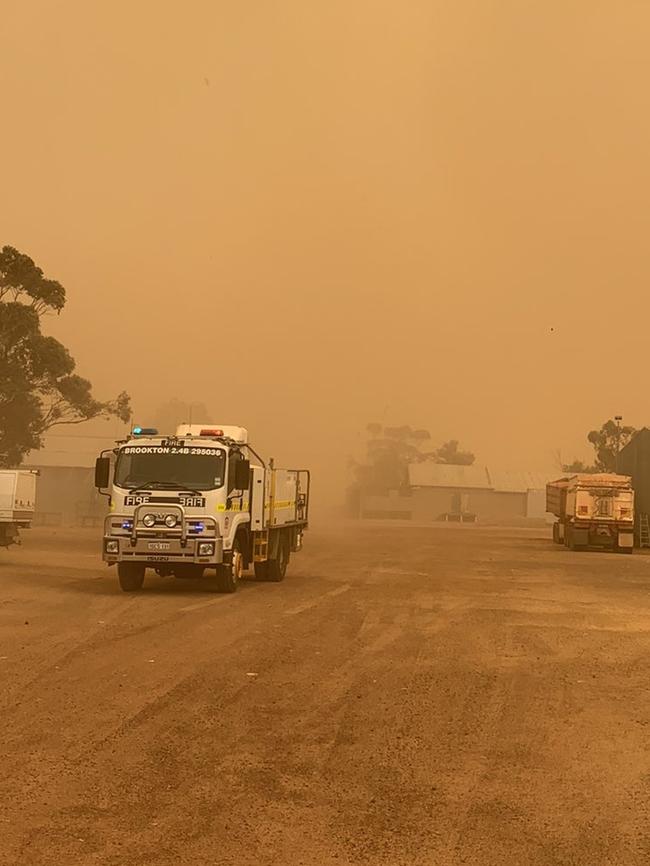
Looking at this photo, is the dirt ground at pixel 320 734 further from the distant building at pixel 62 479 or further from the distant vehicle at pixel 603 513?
the distant building at pixel 62 479

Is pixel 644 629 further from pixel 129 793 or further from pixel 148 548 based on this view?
pixel 129 793

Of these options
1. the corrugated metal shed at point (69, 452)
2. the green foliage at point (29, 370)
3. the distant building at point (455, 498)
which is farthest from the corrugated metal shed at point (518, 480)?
the green foliage at point (29, 370)

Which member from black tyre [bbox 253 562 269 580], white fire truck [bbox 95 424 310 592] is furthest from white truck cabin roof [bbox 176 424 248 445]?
black tyre [bbox 253 562 269 580]

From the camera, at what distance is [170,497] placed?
59.0 feet

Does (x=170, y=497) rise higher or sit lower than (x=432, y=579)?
higher

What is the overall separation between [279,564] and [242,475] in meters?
4.10

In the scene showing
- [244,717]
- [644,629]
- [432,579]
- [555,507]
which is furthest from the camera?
[555,507]

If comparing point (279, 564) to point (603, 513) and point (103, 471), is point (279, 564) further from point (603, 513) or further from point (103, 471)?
point (603, 513)

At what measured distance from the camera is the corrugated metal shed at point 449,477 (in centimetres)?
11706

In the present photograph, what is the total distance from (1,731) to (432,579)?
16341 mm

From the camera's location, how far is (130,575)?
739 inches

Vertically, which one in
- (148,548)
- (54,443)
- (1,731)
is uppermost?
(54,443)

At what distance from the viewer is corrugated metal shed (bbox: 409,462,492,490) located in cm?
11706

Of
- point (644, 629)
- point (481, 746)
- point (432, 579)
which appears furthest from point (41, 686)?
point (432, 579)
